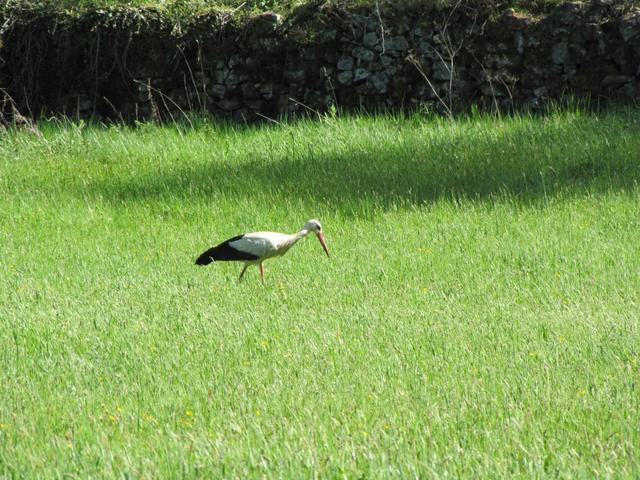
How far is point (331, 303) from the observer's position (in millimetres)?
8344

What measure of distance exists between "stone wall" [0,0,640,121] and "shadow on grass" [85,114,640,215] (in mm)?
2099

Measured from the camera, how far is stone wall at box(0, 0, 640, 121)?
15.5 metres

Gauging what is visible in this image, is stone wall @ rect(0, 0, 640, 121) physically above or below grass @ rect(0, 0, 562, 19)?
below

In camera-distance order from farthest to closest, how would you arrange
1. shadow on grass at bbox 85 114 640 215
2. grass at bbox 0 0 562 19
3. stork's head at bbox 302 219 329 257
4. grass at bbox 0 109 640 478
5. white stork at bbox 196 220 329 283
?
grass at bbox 0 0 562 19 → shadow on grass at bbox 85 114 640 215 → stork's head at bbox 302 219 329 257 → white stork at bbox 196 220 329 283 → grass at bbox 0 109 640 478

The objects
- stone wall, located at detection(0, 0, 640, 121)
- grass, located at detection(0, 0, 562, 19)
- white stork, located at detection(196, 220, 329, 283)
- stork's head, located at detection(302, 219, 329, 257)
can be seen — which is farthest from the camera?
grass, located at detection(0, 0, 562, 19)

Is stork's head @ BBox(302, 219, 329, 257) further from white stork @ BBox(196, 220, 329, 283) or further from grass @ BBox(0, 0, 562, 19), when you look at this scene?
grass @ BBox(0, 0, 562, 19)

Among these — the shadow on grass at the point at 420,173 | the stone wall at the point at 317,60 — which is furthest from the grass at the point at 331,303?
the stone wall at the point at 317,60

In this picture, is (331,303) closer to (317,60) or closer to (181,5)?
(317,60)

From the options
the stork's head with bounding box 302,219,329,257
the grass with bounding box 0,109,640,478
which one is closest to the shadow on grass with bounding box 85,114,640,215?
the grass with bounding box 0,109,640,478

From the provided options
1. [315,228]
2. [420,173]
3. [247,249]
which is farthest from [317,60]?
[247,249]

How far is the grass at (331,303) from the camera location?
17.3 ft

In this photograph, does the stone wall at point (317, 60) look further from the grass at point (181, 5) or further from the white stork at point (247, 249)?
the white stork at point (247, 249)

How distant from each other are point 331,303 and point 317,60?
8938 mm

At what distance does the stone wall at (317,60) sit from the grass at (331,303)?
1.26 meters
